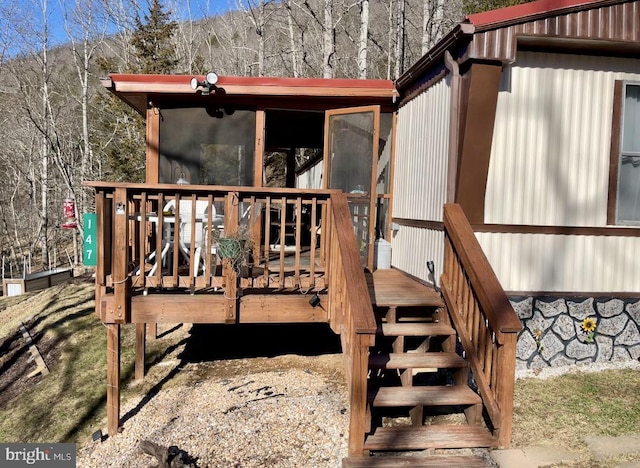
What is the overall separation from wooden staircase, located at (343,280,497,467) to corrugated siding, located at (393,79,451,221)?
95cm

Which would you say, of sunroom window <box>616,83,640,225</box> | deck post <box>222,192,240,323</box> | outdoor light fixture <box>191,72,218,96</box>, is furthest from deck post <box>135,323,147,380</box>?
sunroom window <box>616,83,640,225</box>

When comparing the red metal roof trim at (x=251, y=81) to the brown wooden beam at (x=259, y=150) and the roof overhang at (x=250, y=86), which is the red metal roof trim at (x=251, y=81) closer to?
the roof overhang at (x=250, y=86)

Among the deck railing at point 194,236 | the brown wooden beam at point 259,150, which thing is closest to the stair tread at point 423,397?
the deck railing at point 194,236

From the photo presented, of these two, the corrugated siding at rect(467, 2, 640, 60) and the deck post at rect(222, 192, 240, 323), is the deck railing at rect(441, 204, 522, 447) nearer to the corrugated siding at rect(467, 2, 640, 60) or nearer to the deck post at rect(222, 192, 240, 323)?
the corrugated siding at rect(467, 2, 640, 60)

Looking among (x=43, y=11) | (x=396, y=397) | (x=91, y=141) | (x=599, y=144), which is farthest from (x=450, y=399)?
(x=91, y=141)

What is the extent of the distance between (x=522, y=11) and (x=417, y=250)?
2.43 metres

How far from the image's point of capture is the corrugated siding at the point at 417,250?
14.8ft

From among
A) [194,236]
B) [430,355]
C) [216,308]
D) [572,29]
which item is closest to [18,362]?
[216,308]

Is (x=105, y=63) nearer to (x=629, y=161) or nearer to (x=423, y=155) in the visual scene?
(x=423, y=155)

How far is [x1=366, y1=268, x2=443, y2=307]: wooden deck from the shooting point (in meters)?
4.06

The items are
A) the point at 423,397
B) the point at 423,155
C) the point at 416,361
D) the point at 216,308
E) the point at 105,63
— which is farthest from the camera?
the point at 105,63

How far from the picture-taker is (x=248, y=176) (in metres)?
5.90

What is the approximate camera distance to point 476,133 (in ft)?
13.3

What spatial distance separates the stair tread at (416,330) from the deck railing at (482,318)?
95 mm
